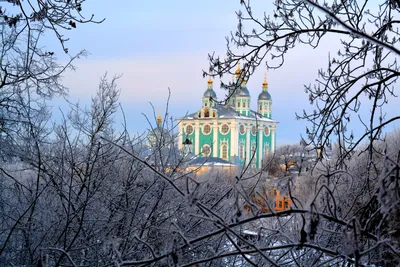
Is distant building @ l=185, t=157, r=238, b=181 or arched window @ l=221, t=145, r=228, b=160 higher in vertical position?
arched window @ l=221, t=145, r=228, b=160

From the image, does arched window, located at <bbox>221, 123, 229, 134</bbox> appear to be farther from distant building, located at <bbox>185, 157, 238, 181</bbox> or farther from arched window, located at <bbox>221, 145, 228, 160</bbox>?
distant building, located at <bbox>185, 157, 238, 181</bbox>

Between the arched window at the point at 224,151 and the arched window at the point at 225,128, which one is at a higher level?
the arched window at the point at 225,128

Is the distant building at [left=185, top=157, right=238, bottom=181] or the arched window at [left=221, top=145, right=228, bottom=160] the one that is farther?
the arched window at [left=221, top=145, right=228, bottom=160]

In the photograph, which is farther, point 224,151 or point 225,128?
point 225,128

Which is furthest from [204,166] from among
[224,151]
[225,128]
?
[225,128]

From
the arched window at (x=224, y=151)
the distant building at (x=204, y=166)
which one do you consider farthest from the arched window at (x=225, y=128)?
the distant building at (x=204, y=166)

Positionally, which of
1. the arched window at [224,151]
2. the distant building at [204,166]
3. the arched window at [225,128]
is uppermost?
the arched window at [225,128]

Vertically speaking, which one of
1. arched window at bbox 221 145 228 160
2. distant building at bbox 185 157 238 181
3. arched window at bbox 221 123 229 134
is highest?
arched window at bbox 221 123 229 134

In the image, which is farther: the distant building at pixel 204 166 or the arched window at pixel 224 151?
the arched window at pixel 224 151

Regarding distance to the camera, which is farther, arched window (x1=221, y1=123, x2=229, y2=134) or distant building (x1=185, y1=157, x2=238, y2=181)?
arched window (x1=221, y1=123, x2=229, y2=134)

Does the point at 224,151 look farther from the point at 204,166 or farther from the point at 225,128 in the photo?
the point at 204,166

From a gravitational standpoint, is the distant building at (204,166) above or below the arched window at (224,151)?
below

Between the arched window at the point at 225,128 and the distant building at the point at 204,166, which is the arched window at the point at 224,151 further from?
the distant building at the point at 204,166

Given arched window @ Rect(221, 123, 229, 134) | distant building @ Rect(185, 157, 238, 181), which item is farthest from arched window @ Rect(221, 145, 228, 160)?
distant building @ Rect(185, 157, 238, 181)
